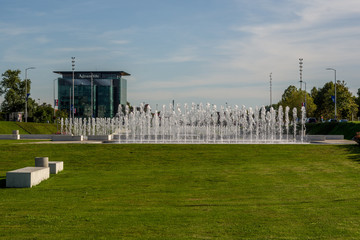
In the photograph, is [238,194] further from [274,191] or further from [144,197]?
[144,197]

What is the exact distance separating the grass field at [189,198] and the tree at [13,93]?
5106 cm

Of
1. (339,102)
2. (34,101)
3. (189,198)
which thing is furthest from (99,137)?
(339,102)

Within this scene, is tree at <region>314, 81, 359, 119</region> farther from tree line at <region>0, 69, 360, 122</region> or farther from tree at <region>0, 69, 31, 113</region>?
tree at <region>0, 69, 31, 113</region>

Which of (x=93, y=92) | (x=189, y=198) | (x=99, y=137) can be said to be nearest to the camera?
(x=189, y=198)

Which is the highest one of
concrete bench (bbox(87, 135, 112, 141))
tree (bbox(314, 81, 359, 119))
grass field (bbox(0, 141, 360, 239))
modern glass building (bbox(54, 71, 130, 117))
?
modern glass building (bbox(54, 71, 130, 117))

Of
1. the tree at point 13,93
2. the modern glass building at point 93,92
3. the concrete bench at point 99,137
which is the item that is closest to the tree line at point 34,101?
the tree at point 13,93

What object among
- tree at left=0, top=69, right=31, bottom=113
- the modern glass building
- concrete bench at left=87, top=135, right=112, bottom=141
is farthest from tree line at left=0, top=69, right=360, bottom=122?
the modern glass building

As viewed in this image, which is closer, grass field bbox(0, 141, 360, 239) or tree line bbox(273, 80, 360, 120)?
grass field bbox(0, 141, 360, 239)

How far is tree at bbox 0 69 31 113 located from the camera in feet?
238

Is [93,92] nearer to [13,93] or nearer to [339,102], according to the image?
[13,93]

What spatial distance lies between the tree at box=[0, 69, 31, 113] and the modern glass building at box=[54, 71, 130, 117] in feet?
192

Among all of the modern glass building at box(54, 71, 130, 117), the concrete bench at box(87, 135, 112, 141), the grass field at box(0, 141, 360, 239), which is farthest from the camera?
A: the modern glass building at box(54, 71, 130, 117)

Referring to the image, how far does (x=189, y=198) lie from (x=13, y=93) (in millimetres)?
65703

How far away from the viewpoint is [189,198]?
13.1m
